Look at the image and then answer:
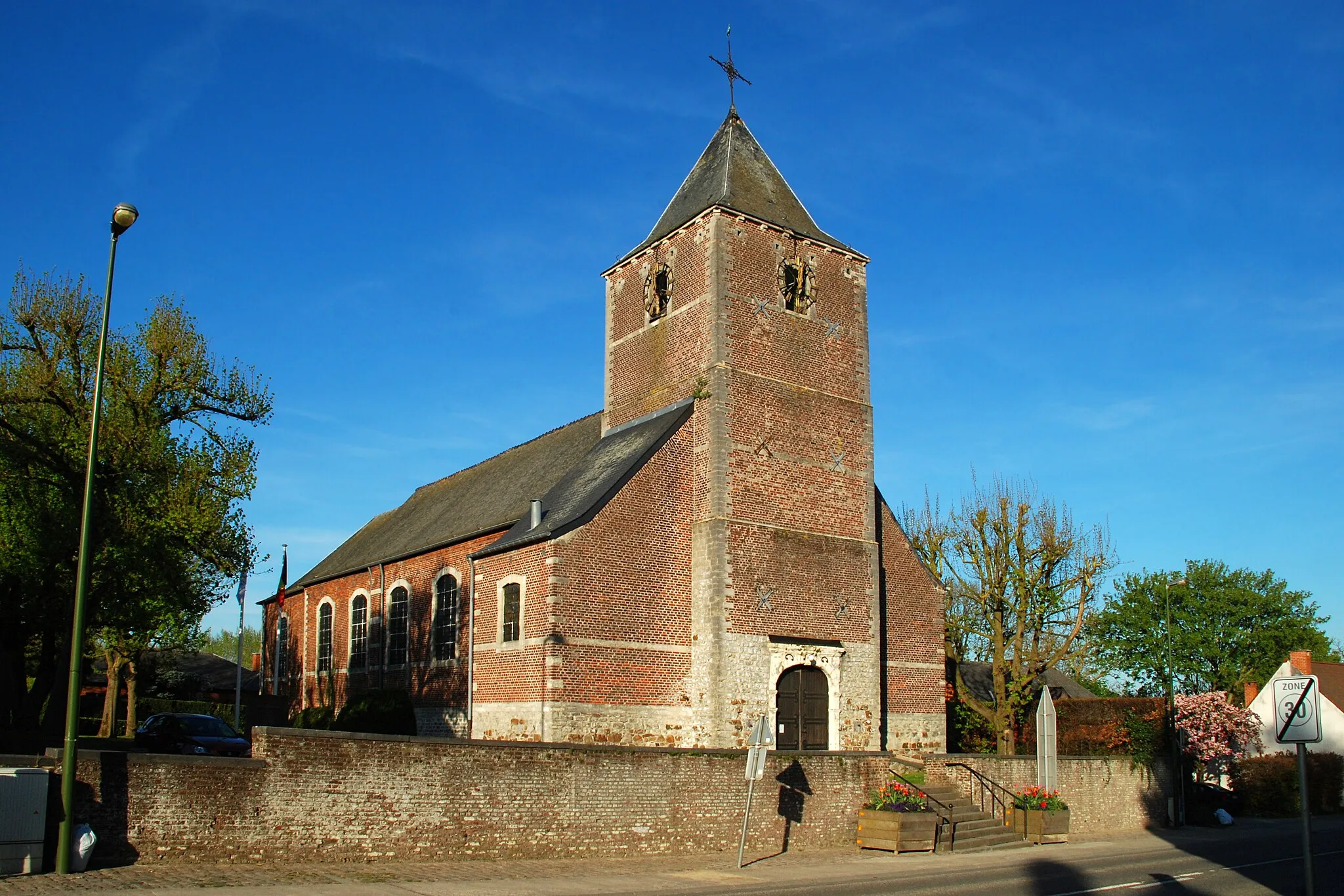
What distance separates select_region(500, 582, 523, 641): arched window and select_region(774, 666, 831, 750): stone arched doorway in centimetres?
589

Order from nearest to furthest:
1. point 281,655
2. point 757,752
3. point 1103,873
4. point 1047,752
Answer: point 1103,873 → point 757,752 → point 1047,752 → point 281,655

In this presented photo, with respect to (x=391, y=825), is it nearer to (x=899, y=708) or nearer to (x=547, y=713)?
(x=547, y=713)

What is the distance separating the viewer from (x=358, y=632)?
113 ft

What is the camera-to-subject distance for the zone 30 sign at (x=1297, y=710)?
1120cm

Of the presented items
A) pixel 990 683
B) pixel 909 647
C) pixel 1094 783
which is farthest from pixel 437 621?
pixel 990 683

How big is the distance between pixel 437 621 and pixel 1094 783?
16.9 metres

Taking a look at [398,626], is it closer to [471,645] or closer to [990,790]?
[471,645]

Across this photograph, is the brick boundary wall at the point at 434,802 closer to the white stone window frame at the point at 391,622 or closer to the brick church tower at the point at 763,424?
the brick church tower at the point at 763,424

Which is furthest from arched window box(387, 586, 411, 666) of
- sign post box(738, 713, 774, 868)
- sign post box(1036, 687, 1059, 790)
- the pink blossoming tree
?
the pink blossoming tree

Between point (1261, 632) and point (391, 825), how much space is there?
59116 millimetres

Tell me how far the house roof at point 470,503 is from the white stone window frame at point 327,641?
36.8 inches

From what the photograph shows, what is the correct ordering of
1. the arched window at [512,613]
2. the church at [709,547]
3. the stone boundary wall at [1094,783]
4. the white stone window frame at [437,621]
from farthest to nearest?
the white stone window frame at [437,621] → the arched window at [512,613] → the church at [709,547] → the stone boundary wall at [1094,783]

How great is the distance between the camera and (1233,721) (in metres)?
33.0

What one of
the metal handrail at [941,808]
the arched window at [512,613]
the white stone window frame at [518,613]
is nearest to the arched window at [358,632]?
the white stone window frame at [518,613]
